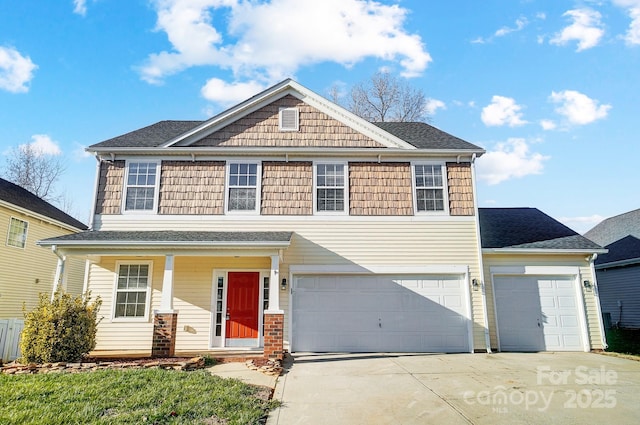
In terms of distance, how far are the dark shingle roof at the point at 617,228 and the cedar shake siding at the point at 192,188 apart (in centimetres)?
1785

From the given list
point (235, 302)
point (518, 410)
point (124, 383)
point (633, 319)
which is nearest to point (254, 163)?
point (235, 302)

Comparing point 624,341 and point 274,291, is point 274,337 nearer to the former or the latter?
point 274,291

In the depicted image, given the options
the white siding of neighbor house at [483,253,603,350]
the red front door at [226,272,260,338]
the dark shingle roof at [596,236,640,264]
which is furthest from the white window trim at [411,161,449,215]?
the dark shingle roof at [596,236,640,264]

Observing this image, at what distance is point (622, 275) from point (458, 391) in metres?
14.2

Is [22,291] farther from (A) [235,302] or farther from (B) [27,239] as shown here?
(A) [235,302]

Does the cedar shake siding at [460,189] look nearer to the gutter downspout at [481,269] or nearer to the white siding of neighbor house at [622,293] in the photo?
the gutter downspout at [481,269]

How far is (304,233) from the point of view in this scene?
10828 millimetres

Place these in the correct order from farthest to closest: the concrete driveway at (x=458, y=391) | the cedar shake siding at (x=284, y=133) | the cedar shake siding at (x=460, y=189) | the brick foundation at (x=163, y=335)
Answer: the cedar shake siding at (x=284, y=133)
the cedar shake siding at (x=460, y=189)
the brick foundation at (x=163, y=335)
the concrete driveway at (x=458, y=391)

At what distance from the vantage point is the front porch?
9.37 m

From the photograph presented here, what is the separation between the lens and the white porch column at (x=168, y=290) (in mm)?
8906

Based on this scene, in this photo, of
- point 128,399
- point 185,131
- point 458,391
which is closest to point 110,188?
point 185,131

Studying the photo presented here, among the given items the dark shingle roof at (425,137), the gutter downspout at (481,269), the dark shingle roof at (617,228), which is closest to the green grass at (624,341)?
the gutter downspout at (481,269)

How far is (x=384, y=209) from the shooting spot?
1108 centimetres

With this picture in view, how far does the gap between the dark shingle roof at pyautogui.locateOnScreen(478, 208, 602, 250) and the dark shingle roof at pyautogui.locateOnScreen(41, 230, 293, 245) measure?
6.67 m
